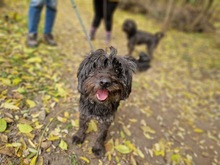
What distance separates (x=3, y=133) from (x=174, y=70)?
211 inches

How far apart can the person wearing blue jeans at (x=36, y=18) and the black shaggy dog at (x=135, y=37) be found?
212 centimetres

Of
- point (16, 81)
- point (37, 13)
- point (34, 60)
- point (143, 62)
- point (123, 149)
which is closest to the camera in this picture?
point (123, 149)

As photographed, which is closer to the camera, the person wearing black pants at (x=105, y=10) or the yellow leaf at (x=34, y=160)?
the yellow leaf at (x=34, y=160)

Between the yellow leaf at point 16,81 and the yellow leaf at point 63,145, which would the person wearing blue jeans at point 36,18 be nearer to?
the yellow leaf at point 16,81

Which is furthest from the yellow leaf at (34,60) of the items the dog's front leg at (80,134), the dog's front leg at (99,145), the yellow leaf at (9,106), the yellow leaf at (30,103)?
the dog's front leg at (99,145)

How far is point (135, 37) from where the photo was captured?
21.4ft

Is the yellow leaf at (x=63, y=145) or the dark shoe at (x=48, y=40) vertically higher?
the dark shoe at (x=48, y=40)

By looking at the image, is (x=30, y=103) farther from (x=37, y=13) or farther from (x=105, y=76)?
(x=37, y=13)

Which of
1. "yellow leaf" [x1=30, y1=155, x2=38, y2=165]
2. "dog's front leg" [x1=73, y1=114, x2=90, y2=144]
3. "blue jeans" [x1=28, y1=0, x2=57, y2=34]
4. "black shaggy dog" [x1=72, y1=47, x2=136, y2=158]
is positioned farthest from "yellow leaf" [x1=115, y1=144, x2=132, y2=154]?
"blue jeans" [x1=28, y1=0, x2=57, y2=34]

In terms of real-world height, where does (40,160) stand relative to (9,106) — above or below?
below

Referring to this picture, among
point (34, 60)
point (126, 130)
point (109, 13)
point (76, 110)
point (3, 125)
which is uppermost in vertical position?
point (109, 13)

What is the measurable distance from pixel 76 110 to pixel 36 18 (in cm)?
235

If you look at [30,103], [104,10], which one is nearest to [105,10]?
[104,10]

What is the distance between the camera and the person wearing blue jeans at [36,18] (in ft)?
15.4
